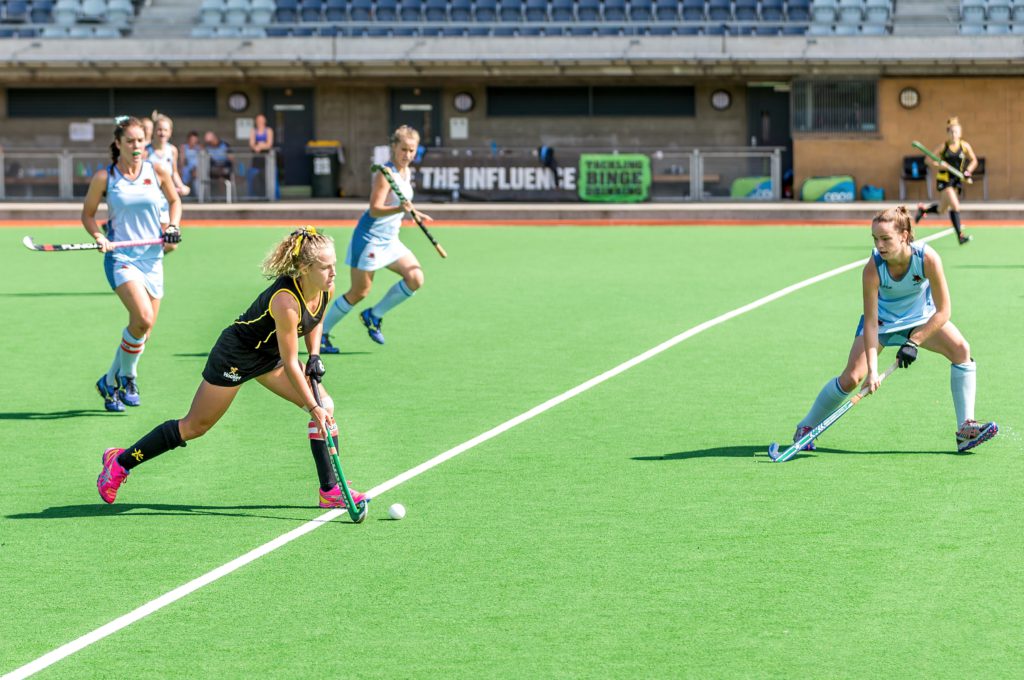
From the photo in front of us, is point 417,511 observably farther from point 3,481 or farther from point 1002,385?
point 1002,385

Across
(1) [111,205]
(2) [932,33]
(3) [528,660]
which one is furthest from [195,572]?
(2) [932,33]

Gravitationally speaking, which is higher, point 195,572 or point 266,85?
point 266,85

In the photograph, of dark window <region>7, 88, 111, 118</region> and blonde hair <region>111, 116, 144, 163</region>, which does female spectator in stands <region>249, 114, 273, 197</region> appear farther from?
blonde hair <region>111, 116, 144, 163</region>

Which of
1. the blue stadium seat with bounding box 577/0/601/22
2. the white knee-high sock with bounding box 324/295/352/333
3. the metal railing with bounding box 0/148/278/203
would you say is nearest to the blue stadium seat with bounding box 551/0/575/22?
the blue stadium seat with bounding box 577/0/601/22

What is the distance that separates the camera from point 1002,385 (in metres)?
11.4

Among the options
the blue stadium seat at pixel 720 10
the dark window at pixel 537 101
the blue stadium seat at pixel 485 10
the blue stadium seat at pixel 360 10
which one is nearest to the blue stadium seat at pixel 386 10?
the blue stadium seat at pixel 360 10

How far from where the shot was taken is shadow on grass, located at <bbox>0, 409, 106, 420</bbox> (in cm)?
1063

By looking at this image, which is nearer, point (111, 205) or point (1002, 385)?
point (111, 205)

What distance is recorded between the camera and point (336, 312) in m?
13.6

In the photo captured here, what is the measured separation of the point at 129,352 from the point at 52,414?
68 centimetres

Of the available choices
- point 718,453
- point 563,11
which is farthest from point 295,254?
point 563,11

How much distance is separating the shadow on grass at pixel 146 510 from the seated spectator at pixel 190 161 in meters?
26.8

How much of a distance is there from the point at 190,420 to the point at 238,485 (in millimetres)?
741

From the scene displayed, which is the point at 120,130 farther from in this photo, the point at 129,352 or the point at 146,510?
the point at 146,510
